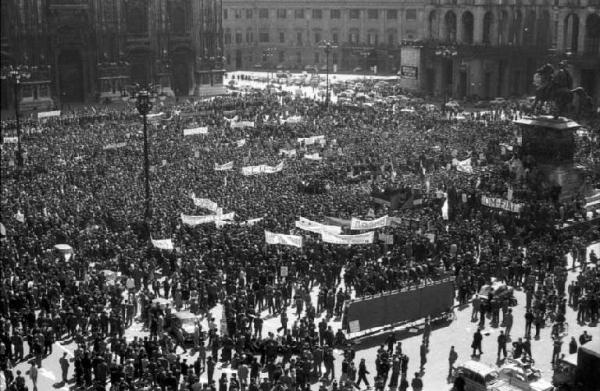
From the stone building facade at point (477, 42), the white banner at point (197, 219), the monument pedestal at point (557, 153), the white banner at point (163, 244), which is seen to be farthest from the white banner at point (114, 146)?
the stone building facade at point (477, 42)

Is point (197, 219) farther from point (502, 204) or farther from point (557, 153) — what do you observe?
point (557, 153)

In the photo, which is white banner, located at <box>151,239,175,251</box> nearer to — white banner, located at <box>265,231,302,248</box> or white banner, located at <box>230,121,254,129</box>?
white banner, located at <box>265,231,302,248</box>

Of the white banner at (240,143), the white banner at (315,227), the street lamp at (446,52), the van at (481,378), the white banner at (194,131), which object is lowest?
the van at (481,378)

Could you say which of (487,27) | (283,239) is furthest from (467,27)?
(283,239)

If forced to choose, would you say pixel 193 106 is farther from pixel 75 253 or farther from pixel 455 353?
pixel 455 353

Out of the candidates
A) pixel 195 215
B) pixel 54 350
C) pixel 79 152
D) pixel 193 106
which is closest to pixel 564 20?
pixel 193 106

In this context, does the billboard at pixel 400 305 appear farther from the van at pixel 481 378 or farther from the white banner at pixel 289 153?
the white banner at pixel 289 153
